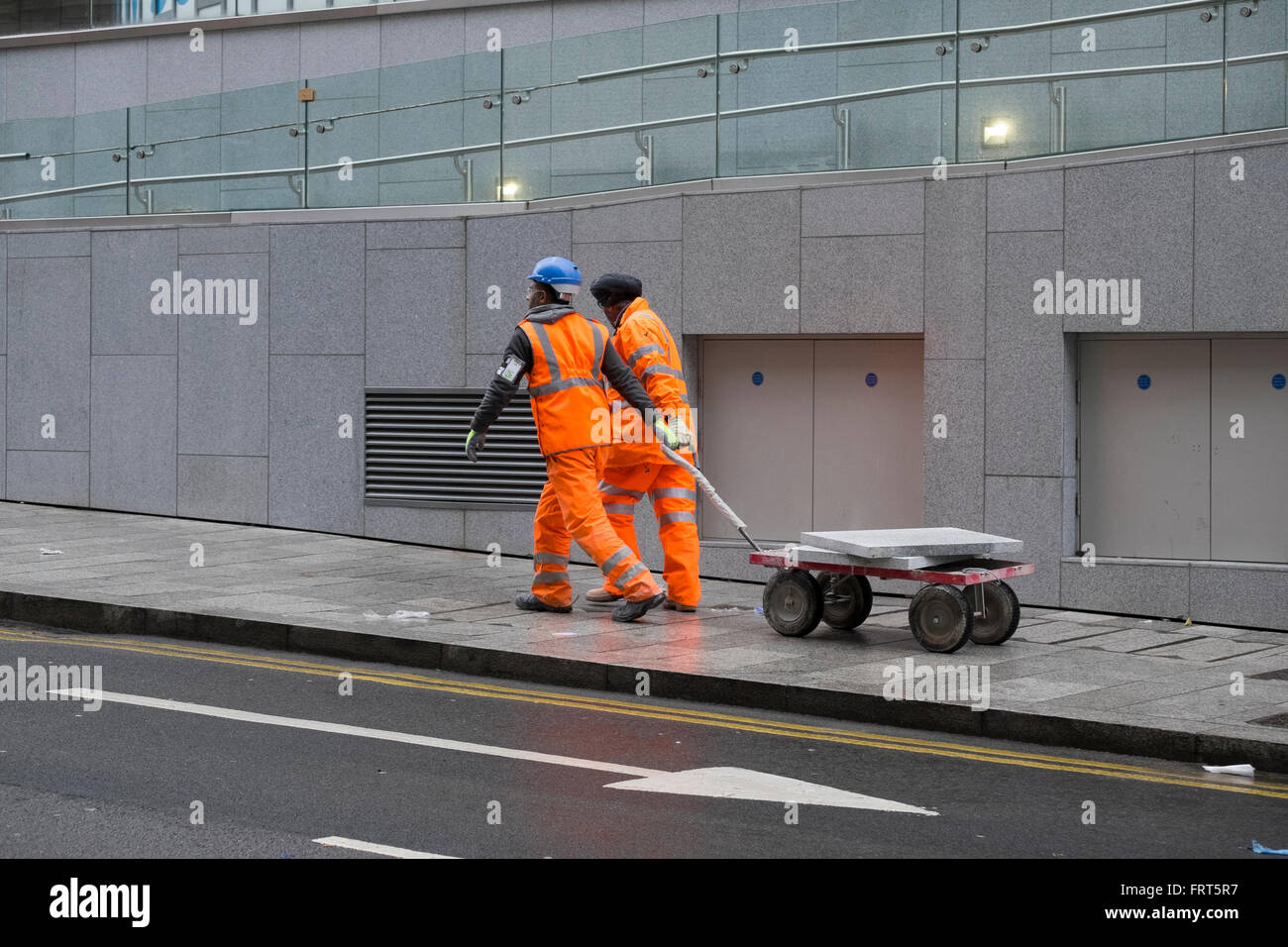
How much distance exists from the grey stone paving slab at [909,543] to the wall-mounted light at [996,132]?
11.2ft

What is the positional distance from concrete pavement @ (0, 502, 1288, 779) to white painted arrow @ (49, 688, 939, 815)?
4.85ft

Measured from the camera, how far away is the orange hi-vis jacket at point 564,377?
10.5 meters

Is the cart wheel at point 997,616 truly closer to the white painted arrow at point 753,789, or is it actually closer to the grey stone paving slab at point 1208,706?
the grey stone paving slab at point 1208,706

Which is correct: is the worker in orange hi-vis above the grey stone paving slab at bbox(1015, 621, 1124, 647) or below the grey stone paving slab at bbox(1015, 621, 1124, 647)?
above

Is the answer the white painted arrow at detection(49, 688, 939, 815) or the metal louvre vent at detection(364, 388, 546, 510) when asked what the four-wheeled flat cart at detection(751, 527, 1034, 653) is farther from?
the metal louvre vent at detection(364, 388, 546, 510)

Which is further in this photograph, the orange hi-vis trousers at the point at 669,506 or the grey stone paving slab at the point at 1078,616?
the grey stone paving slab at the point at 1078,616

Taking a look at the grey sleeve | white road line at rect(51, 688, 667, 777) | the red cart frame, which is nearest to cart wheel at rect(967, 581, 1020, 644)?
the red cart frame

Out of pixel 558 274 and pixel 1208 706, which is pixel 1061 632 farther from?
pixel 558 274

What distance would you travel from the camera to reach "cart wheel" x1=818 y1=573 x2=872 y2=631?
10.1 meters

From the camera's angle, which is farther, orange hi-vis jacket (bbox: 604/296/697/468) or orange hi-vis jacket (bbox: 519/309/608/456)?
orange hi-vis jacket (bbox: 604/296/697/468)

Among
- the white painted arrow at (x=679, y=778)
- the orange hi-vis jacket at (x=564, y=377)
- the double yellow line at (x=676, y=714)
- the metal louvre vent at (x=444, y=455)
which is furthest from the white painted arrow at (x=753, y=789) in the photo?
the metal louvre vent at (x=444, y=455)

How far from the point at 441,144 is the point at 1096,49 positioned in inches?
232

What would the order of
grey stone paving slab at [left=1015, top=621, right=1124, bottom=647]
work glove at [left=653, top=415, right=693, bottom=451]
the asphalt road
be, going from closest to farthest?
the asphalt road, grey stone paving slab at [left=1015, top=621, right=1124, bottom=647], work glove at [left=653, top=415, right=693, bottom=451]
